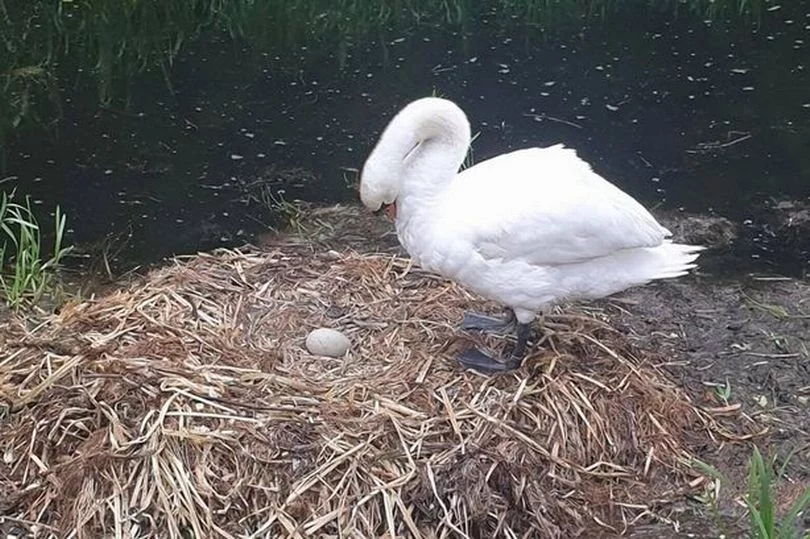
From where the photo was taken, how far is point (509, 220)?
373 centimetres

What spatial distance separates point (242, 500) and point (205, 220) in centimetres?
267

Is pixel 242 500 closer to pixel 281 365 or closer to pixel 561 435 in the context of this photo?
pixel 281 365

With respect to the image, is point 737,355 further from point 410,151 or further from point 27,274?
point 27,274

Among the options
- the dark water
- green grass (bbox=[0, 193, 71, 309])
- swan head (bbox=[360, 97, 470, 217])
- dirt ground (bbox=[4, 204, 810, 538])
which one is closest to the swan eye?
swan head (bbox=[360, 97, 470, 217])

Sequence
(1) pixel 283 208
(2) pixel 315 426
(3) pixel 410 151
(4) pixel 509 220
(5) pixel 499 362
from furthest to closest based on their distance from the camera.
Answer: (1) pixel 283 208, (5) pixel 499 362, (3) pixel 410 151, (4) pixel 509 220, (2) pixel 315 426

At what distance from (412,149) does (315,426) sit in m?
0.99

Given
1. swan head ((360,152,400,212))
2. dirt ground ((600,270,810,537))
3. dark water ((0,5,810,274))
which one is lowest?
dark water ((0,5,810,274))

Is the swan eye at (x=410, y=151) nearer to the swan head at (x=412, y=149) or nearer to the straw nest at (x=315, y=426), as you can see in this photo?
the swan head at (x=412, y=149)

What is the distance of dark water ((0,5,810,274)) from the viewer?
233 inches

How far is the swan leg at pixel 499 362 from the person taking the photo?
3949 millimetres

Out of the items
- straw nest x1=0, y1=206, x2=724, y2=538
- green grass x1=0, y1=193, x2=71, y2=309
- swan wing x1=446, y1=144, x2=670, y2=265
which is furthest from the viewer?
green grass x1=0, y1=193, x2=71, y2=309

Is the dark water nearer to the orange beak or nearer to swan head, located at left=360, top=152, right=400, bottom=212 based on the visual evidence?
the orange beak

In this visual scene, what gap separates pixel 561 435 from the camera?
3.71 m

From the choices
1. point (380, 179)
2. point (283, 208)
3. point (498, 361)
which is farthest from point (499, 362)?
point (283, 208)
